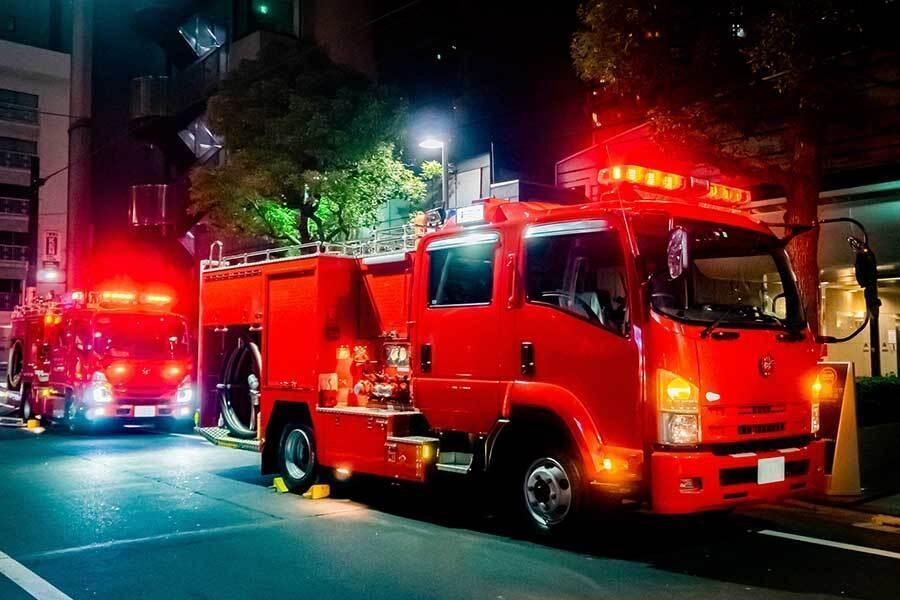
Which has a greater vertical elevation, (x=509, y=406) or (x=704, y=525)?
(x=509, y=406)

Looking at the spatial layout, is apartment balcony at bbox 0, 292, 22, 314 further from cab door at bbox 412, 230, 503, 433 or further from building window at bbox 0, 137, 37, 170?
cab door at bbox 412, 230, 503, 433

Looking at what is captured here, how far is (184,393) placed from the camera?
56.5ft

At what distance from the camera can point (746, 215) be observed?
7625 millimetres

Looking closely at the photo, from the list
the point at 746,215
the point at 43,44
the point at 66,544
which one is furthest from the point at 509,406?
the point at 43,44

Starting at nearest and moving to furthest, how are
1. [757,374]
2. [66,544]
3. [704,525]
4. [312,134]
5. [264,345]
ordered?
[757,374] < [66,544] < [704,525] < [264,345] < [312,134]

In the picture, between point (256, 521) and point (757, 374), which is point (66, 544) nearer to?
point (256, 521)

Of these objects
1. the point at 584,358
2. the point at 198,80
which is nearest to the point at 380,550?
the point at 584,358

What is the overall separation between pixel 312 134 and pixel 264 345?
336 inches

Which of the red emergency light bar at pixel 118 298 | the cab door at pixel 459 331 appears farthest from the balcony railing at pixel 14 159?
the cab door at pixel 459 331

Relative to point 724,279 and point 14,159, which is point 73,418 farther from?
point 14,159

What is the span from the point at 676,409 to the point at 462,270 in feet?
8.56

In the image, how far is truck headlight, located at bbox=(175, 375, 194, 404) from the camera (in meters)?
17.1

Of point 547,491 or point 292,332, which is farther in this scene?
point 292,332

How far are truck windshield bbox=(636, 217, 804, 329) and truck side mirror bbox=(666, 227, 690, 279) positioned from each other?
41 centimetres
